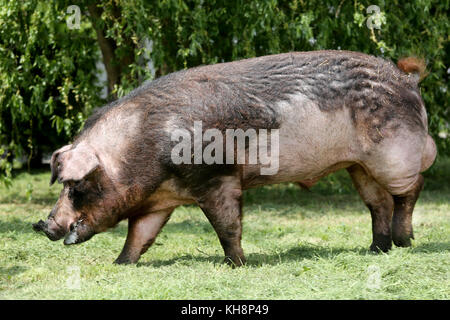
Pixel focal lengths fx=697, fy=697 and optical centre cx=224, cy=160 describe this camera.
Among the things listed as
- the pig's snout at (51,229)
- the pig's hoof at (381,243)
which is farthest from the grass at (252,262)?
the pig's snout at (51,229)

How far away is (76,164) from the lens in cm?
522

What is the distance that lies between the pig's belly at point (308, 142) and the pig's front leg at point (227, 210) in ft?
0.71

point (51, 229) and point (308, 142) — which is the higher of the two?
point (308, 142)

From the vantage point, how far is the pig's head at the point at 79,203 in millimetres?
5297

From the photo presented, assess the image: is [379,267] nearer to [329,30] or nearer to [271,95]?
[271,95]

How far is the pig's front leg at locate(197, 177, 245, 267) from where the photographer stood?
5.27 metres

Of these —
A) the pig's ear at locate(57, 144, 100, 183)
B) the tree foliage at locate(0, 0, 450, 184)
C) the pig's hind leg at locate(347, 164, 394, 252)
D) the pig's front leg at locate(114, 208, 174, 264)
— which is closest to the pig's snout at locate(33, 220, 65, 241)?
the pig's ear at locate(57, 144, 100, 183)

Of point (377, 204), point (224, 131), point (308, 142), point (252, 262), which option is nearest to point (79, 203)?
point (224, 131)

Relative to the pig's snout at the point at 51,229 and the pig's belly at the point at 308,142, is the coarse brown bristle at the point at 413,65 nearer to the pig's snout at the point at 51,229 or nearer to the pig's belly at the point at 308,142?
the pig's belly at the point at 308,142

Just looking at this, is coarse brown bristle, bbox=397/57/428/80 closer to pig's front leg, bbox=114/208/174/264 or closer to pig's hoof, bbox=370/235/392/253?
pig's hoof, bbox=370/235/392/253

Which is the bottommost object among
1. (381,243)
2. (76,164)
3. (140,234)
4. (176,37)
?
(381,243)

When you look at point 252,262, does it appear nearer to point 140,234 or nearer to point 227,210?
point 227,210

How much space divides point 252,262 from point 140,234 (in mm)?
939

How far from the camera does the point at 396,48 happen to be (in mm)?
9469
